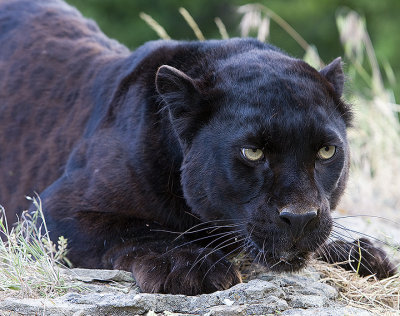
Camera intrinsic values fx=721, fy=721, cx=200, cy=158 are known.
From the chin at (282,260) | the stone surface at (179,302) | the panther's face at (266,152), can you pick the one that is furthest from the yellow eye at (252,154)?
the stone surface at (179,302)

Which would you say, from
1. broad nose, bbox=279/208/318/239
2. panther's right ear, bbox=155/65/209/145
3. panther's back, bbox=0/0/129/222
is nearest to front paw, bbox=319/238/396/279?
broad nose, bbox=279/208/318/239

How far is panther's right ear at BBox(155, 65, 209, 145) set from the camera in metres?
3.46

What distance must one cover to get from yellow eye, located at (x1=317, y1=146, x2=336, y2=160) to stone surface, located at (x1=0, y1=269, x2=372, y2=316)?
61 centimetres

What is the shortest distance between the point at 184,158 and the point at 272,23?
11837 millimetres

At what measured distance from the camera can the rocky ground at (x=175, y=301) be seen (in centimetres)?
288

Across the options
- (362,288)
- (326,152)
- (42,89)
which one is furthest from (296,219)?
(42,89)

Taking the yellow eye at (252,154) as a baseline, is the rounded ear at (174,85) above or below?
above

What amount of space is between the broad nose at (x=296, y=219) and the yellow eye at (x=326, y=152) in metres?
0.35

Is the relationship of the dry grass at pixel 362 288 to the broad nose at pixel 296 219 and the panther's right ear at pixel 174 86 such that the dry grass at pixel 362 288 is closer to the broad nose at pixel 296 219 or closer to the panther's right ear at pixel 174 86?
the broad nose at pixel 296 219

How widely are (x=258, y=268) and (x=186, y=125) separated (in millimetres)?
791

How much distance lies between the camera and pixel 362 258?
149 inches

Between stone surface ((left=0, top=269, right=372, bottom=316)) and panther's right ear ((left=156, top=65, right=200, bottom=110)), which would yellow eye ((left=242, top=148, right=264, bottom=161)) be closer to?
panther's right ear ((left=156, top=65, right=200, bottom=110))

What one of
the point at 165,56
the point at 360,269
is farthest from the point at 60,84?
the point at 360,269

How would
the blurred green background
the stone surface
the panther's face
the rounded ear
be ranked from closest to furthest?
the stone surface → the panther's face → the rounded ear → the blurred green background
